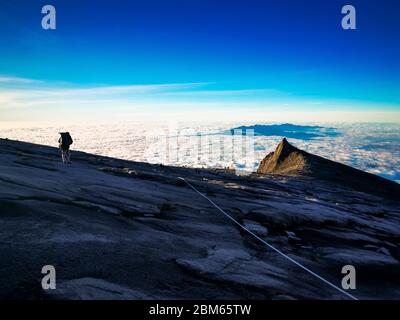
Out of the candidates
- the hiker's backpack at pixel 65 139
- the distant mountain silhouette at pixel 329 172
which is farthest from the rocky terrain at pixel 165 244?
the distant mountain silhouette at pixel 329 172

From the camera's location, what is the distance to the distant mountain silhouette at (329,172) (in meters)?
48.8

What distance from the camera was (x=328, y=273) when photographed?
1151 centimetres

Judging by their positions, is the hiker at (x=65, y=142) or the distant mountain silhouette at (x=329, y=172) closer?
the hiker at (x=65, y=142)

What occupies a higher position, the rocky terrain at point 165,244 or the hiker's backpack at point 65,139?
the hiker's backpack at point 65,139

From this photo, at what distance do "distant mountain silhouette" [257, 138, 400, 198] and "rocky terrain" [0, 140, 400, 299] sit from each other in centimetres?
2857

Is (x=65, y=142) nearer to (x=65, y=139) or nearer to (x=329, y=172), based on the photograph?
(x=65, y=139)

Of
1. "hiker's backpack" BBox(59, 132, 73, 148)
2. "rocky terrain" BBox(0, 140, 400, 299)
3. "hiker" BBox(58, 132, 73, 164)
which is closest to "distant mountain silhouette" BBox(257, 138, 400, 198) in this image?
"rocky terrain" BBox(0, 140, 400, 299)

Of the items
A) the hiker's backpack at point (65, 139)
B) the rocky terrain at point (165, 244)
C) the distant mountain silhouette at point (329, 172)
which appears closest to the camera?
the rocky terrain at point (165, 244)

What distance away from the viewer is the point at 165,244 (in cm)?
1095

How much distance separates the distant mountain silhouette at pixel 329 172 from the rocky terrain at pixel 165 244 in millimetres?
28575

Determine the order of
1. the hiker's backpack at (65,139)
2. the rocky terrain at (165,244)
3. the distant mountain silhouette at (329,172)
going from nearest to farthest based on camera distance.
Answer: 1. the rocky terrain at (165,244)
2. the hiker's backpack at (65,139)
3. the distant mountain silhouette at (329,172)

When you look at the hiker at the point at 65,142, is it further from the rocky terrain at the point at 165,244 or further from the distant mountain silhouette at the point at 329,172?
the distant mountain silhouette at the point at 329,172

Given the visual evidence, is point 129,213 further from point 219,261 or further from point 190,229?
point 219,261
